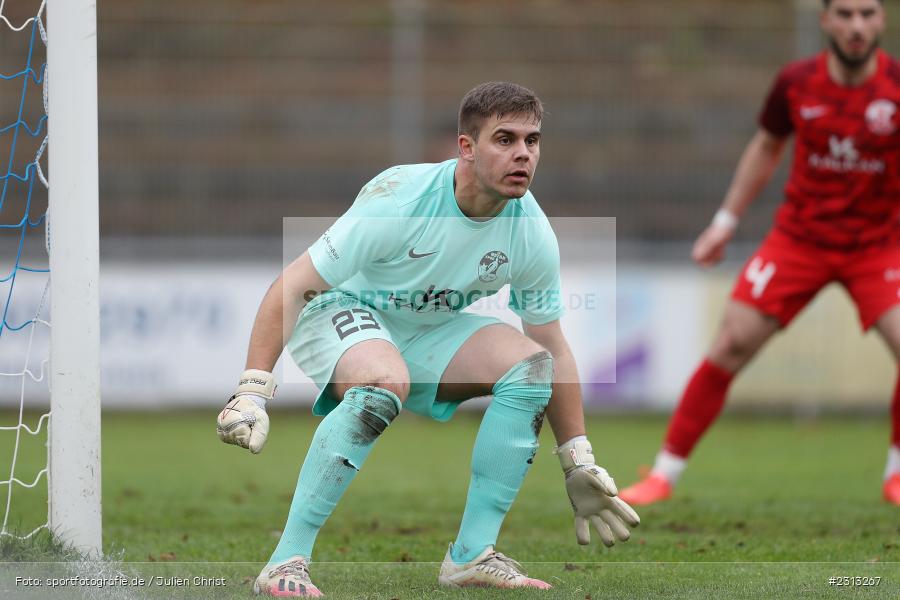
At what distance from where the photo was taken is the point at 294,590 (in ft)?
12.2

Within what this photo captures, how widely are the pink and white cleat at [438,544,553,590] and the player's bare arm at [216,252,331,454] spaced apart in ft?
2.77

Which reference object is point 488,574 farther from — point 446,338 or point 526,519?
point 526,519

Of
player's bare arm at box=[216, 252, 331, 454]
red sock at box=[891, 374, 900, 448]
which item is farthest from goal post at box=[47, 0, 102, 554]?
red sock at box=[891, 374, 900, 448]

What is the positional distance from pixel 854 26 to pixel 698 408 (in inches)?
79.7

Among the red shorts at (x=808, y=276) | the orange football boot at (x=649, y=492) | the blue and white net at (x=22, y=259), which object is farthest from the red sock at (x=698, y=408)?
the blue and white net at (x=22, y=259)

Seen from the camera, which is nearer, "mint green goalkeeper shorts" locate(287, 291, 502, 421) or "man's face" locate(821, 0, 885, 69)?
"mint green goalkeeper shorts" locate(287, 291, 502, 421)

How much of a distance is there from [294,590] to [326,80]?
958 centimetres

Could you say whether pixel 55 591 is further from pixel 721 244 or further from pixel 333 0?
→ pixel 333 0

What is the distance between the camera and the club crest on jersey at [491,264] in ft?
13.9

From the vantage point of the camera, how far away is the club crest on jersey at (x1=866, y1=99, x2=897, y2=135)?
6.11 metres

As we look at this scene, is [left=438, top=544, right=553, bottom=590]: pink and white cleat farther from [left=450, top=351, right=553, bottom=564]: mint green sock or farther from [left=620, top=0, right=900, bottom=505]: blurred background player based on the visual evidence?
[left=620, top=0, right=900, bottom=505]: blurred background player

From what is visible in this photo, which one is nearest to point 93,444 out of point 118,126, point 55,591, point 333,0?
point 55,591

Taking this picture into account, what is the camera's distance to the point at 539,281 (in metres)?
4.35

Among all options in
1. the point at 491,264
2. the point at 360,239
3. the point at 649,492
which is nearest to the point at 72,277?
the point at 360,239
